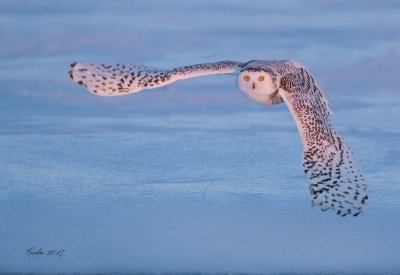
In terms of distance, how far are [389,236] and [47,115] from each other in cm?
747

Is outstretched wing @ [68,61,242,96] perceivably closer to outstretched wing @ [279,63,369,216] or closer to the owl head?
the owl head

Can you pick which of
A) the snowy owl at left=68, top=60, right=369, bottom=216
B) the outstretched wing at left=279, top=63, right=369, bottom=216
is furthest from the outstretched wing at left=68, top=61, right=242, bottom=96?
the outstretched wing at left=279, top=63, right=369, bottom=216

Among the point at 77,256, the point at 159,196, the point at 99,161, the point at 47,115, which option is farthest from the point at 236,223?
the point at 47,115

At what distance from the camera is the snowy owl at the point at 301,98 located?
9.65 meters

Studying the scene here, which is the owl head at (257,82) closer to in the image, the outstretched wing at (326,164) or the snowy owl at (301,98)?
the snowy owl at (301,98)

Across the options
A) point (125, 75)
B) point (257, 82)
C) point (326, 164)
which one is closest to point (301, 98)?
point (257, 82)

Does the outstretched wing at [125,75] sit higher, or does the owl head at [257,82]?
the outstretched wing at [125,75]

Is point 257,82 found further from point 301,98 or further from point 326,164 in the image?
point 326,164

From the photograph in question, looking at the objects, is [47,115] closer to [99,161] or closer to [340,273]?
[99,161]

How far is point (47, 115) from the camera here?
1631cm

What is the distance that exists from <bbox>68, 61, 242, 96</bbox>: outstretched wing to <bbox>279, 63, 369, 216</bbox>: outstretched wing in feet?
4.13

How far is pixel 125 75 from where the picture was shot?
11.5 meters

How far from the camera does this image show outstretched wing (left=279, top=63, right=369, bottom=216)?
376 inches

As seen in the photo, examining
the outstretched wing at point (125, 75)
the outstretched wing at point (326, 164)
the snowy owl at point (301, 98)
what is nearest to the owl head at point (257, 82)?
the snowy owl at point (301, 98)
